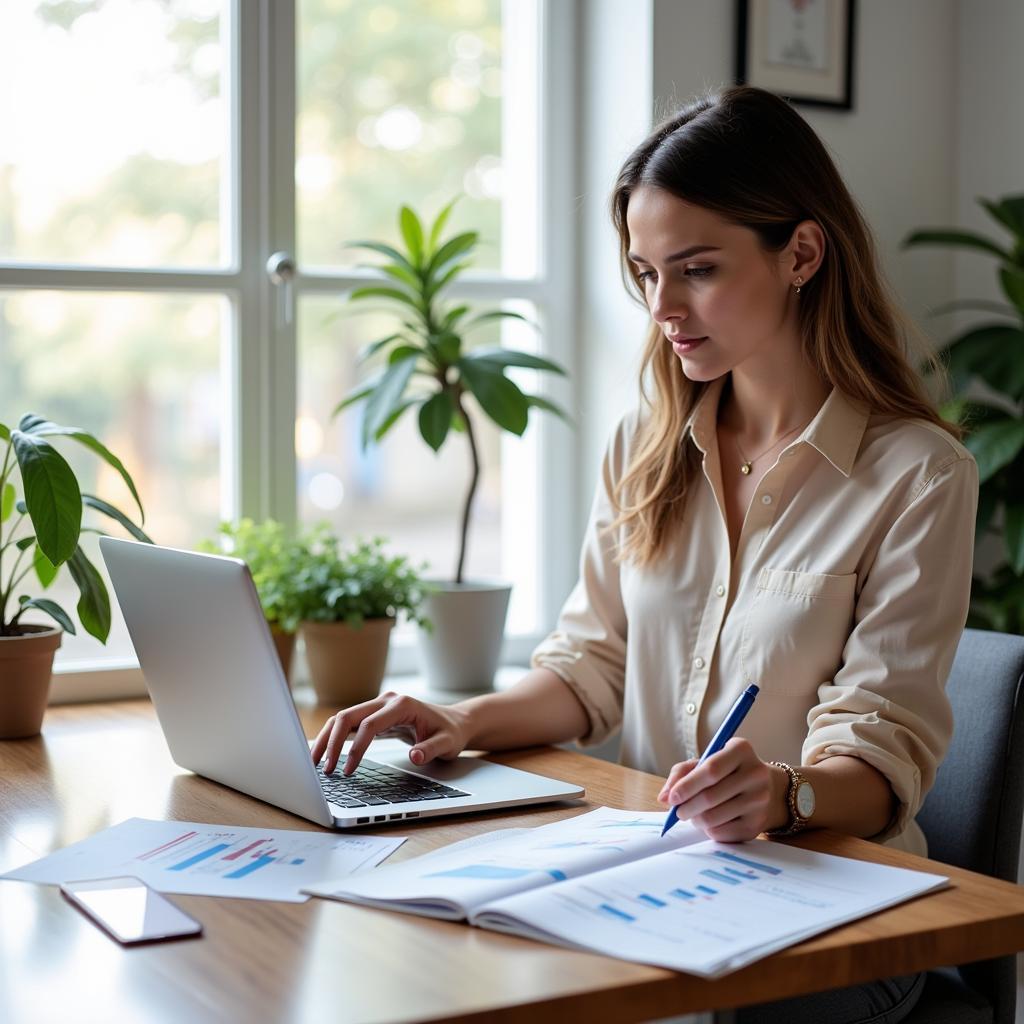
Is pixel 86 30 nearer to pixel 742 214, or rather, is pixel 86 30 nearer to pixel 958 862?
pixel 742 214

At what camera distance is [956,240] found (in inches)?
103

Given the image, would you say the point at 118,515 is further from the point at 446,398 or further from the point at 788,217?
the point at 788,217

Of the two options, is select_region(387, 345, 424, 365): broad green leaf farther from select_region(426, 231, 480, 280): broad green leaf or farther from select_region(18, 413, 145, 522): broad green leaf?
select_region(18, 413, 145, 522): broad green leaf

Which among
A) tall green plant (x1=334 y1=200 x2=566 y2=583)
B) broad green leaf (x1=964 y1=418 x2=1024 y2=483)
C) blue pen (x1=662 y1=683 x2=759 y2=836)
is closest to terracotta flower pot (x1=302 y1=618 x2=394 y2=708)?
tall green plant (x1=334 y1=200 x2=566 y2=583)

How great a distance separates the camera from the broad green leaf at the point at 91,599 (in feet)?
5.85

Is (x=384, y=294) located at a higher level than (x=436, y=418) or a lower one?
higher

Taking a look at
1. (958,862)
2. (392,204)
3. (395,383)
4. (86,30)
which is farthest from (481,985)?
(392,204)

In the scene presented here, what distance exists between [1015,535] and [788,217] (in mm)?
1089

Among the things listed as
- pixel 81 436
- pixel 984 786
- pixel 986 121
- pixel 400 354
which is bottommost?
pixel 984 786

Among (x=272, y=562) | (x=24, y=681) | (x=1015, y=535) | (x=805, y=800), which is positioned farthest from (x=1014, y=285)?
(x=24, y=681)

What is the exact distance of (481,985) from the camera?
0.93m

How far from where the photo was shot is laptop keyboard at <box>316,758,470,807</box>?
54.4 inches

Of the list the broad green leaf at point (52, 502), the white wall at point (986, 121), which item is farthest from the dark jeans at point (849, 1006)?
the white wall at point (986, 121)

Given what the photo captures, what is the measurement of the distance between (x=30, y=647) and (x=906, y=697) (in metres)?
1.10
